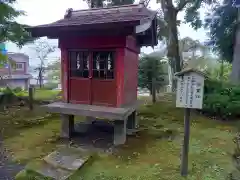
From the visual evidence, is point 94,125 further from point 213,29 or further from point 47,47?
point 47,47

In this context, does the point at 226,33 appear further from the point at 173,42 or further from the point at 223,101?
the point at 223,101

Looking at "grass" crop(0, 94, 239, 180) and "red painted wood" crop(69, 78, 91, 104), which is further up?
"red painted wood" crop(69, 78, 91, 104)

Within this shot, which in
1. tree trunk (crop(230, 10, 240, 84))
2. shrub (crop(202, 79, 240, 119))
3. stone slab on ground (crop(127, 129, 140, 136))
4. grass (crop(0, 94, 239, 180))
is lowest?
grass (crop(0, 94, 239, 180))

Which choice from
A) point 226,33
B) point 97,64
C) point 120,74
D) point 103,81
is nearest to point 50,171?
point 103,81

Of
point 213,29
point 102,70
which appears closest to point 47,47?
point 213,29

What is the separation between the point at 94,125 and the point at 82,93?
1.80 metres

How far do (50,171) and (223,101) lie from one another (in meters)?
7.21

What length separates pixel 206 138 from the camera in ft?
20.6

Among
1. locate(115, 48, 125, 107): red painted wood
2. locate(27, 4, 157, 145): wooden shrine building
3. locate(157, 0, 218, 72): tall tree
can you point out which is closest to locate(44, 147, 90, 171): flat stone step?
locate(27, 4, 157, 145): wooden shrine building

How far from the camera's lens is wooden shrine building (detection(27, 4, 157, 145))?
5.32 metres

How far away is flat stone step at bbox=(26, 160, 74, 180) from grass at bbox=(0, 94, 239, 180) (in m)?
0.14

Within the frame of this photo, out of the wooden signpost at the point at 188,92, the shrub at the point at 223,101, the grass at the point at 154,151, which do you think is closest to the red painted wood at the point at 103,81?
the grass at the point at 154,151

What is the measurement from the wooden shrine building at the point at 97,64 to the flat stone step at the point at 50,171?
1.57 meters

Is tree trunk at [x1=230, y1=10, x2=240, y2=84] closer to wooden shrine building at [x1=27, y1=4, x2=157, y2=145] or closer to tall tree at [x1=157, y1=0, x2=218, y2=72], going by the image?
tall tree at [x1=157, y1=0, x2=218, y2=72]
